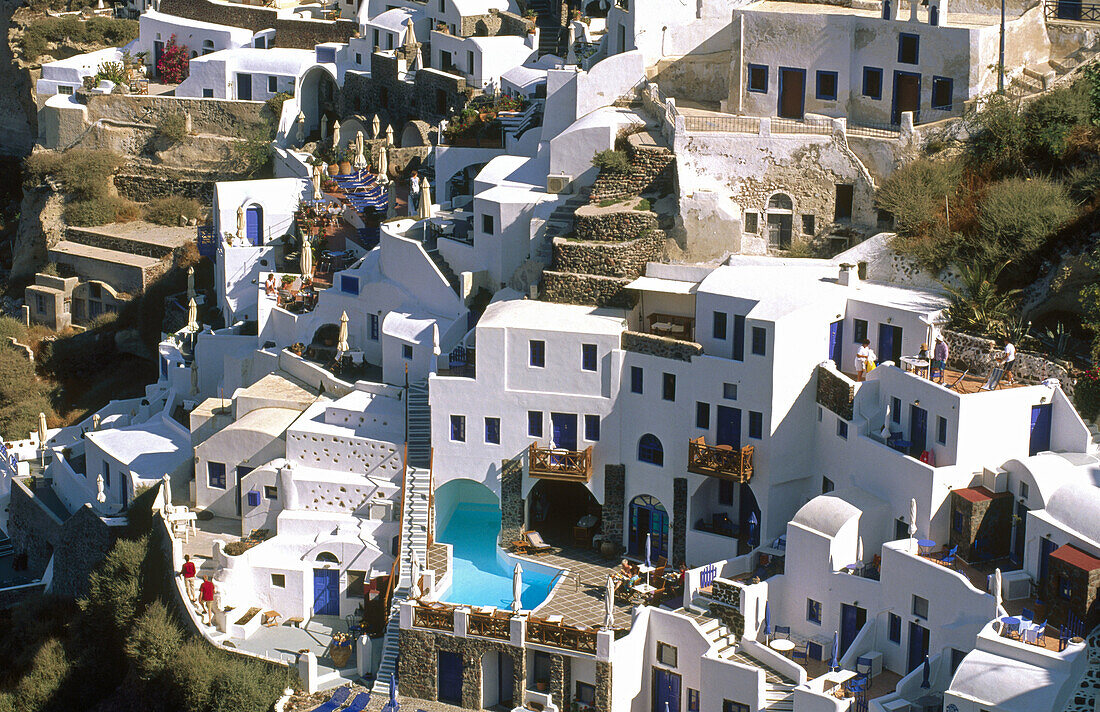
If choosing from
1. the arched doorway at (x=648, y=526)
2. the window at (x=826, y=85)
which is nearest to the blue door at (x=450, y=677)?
the arched doorway at (x=648, y=526)

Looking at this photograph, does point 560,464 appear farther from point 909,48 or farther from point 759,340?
point 909,48

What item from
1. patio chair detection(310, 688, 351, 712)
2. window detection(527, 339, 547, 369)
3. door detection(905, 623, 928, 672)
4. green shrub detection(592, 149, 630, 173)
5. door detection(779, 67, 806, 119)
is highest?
door detection(779, 67, 806, 119)

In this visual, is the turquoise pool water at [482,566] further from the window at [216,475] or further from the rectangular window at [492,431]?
the window at [216,475]

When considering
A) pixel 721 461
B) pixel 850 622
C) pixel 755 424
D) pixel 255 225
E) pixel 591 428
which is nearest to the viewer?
pixel 850 622

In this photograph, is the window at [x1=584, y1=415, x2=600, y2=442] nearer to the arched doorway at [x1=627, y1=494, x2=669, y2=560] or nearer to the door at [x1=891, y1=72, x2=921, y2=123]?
the arched doorway at [x1=627, y1=494, x2=669, y2=560]

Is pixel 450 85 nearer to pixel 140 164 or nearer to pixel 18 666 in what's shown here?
pixel 140 164

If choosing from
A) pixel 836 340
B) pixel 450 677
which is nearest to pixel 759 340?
pixel 836 340

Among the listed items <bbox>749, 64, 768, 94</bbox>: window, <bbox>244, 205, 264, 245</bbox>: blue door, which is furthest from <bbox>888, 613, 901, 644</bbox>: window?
<bbox>244, 205, 264, 245</bbox>: blue door
